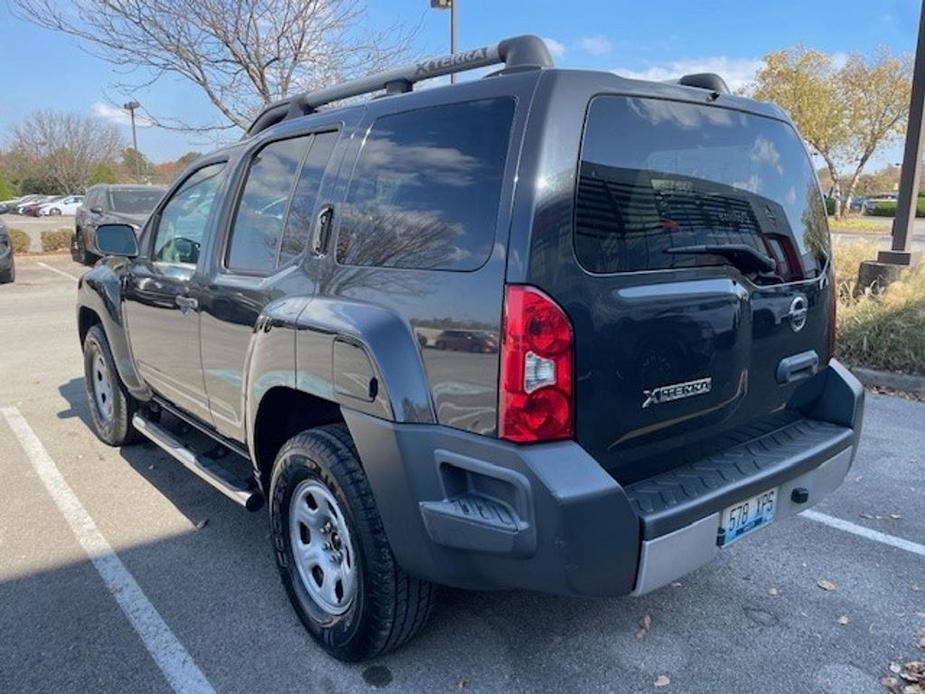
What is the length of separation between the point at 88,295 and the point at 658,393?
13.4 feet

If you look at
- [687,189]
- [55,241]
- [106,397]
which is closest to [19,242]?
[55,241]

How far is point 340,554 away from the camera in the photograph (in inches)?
103

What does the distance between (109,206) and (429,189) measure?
48.7ft

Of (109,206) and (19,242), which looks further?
(19,242)

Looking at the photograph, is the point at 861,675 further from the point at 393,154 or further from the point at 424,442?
the point at 393,154

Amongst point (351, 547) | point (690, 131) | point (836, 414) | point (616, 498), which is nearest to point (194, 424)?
point (351, 547)

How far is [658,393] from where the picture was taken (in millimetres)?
2189

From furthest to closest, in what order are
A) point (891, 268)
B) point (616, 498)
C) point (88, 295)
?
1. point (891, 268)
2. point (88, 295)
3. point (616, 498)

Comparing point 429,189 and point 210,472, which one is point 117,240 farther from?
point 429,189

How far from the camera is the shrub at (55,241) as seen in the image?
63.1ft

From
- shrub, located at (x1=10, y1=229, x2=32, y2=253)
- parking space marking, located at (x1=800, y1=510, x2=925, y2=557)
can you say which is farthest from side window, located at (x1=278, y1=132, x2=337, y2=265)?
shrub, located at (x1=10, y1=229, x2=32, y2=253)

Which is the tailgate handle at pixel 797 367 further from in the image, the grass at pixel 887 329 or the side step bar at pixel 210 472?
the grass at pixel 887 329

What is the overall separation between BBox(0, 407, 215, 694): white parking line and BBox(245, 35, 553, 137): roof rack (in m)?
2.27

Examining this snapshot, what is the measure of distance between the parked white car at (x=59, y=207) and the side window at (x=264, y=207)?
147 ft
